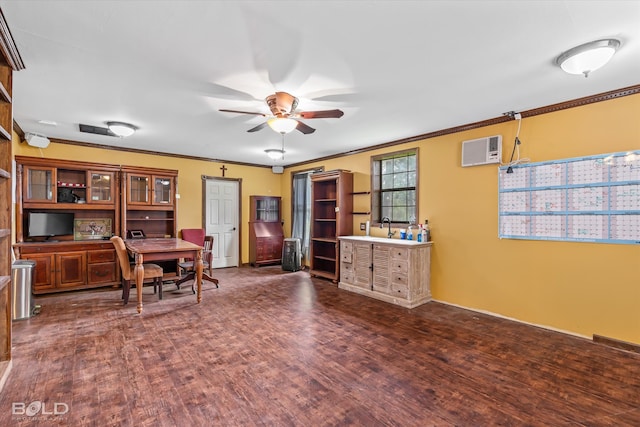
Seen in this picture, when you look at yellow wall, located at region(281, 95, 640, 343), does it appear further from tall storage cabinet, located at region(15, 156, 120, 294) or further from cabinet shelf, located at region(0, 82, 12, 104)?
tall storage cabinet, located at region(15, 156, 120, 294)

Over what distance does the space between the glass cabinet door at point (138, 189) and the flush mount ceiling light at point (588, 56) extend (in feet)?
19.6

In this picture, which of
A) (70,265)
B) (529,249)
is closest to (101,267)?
(70,265)

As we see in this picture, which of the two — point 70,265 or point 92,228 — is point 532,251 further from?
point 92,228

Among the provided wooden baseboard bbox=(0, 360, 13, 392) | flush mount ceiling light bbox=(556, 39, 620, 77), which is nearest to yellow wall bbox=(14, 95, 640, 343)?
flush mount ceiling light bbox=(556, 39, 620, 77)

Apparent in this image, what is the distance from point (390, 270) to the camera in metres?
4.42

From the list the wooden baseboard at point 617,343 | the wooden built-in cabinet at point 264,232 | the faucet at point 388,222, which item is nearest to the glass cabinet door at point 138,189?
the wooden built-in cabinet at point 264,232

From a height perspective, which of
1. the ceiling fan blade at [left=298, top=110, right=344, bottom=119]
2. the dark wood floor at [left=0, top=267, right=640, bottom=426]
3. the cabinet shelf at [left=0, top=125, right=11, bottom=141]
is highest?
the ceiling fan blade at [left=298, top=110, right=344, bottom=119]

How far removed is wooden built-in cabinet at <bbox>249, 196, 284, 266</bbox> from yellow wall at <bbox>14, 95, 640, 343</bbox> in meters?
2.86

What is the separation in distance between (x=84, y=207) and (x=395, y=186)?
515 cm

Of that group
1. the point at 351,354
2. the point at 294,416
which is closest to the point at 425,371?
the point at 351,354

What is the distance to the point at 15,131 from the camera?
4457mm

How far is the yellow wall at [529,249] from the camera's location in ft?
9.74

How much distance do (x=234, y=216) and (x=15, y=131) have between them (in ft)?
12.7

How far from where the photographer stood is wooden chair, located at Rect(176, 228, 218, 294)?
16.6 feet
